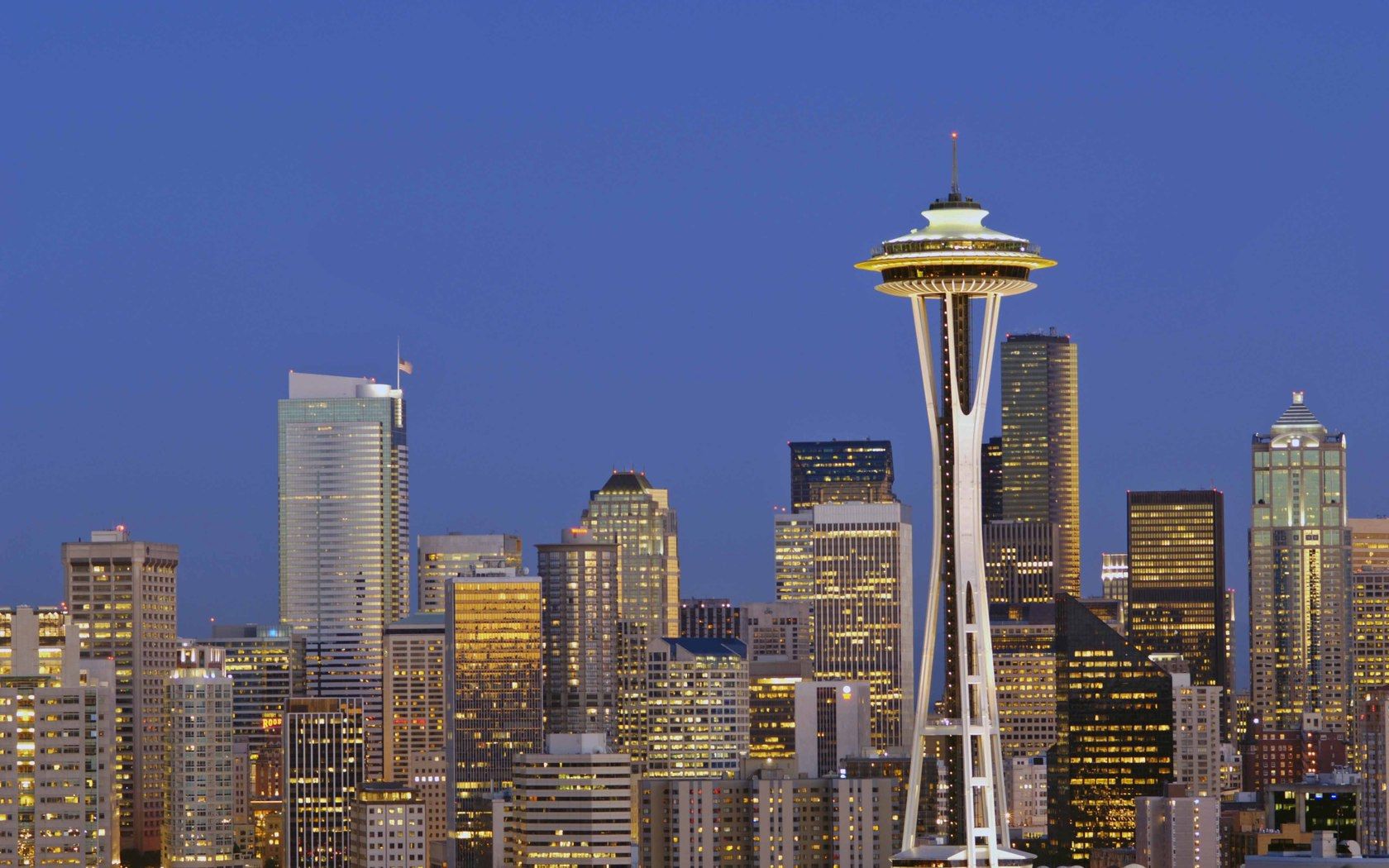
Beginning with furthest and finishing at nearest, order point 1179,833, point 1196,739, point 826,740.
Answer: point 826,740, point 1196,739, point 1179,833

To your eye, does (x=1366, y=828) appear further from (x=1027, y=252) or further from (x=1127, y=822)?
(x=1027, y=252)

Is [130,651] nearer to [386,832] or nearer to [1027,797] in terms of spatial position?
[386,832]

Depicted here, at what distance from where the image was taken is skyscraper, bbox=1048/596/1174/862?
581ft

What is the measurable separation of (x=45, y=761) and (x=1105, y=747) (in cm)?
7700

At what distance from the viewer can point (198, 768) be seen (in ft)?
588

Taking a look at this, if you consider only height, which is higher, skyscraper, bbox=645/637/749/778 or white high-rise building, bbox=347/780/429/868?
skyscraper, bbox=645/637/749/778

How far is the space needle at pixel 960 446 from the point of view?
285 ft

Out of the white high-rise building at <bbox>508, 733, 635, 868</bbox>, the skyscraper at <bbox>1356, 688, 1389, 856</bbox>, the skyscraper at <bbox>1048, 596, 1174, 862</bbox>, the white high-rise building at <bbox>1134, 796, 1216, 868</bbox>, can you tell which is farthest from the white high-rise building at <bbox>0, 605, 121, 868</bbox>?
the skyscraper at <bbox>1356, 688, 1389, 856</bbox>

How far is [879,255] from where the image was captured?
290ft

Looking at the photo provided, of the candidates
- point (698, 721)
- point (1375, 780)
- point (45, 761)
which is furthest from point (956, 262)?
point (698, 721)

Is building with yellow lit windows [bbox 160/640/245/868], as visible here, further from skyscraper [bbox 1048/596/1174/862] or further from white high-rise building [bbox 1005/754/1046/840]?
skyscraper [bbox 1048/596/1174/862]

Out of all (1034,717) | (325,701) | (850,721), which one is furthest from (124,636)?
(1034,717)

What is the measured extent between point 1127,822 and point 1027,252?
308 ft

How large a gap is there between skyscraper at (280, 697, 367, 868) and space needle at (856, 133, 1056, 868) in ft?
278
